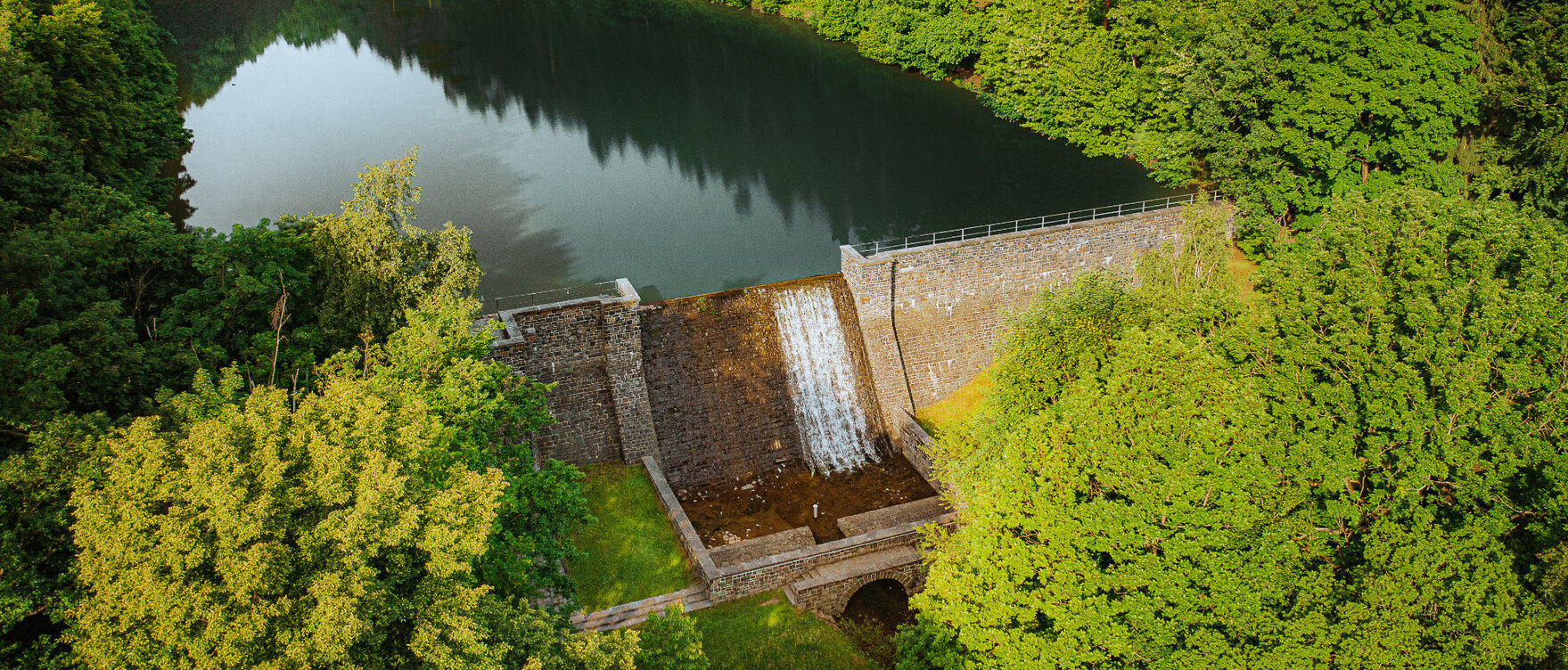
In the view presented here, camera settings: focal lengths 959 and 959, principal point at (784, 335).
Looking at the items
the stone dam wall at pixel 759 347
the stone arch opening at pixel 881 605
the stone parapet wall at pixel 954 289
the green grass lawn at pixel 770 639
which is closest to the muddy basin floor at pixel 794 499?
the stone dam wall at pixel 759 347

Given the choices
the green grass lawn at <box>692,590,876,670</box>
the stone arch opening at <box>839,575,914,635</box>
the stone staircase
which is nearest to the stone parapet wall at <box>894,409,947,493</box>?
the stone arch opening at <box>839,575,914,635</box>

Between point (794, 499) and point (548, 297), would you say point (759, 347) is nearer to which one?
point (794, 499)

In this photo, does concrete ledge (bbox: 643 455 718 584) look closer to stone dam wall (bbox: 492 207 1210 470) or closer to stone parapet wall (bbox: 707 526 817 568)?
stone parapet wall (bbox: 707 526 817 568)

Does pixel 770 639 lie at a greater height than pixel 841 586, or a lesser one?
lesser

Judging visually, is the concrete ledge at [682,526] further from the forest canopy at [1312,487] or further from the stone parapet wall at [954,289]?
the stone parapet wall at [954,289]

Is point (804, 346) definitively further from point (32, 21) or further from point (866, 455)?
point (32, 21)

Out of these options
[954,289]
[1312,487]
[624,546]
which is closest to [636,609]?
[624,546]

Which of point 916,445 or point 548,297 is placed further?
point 548,297
